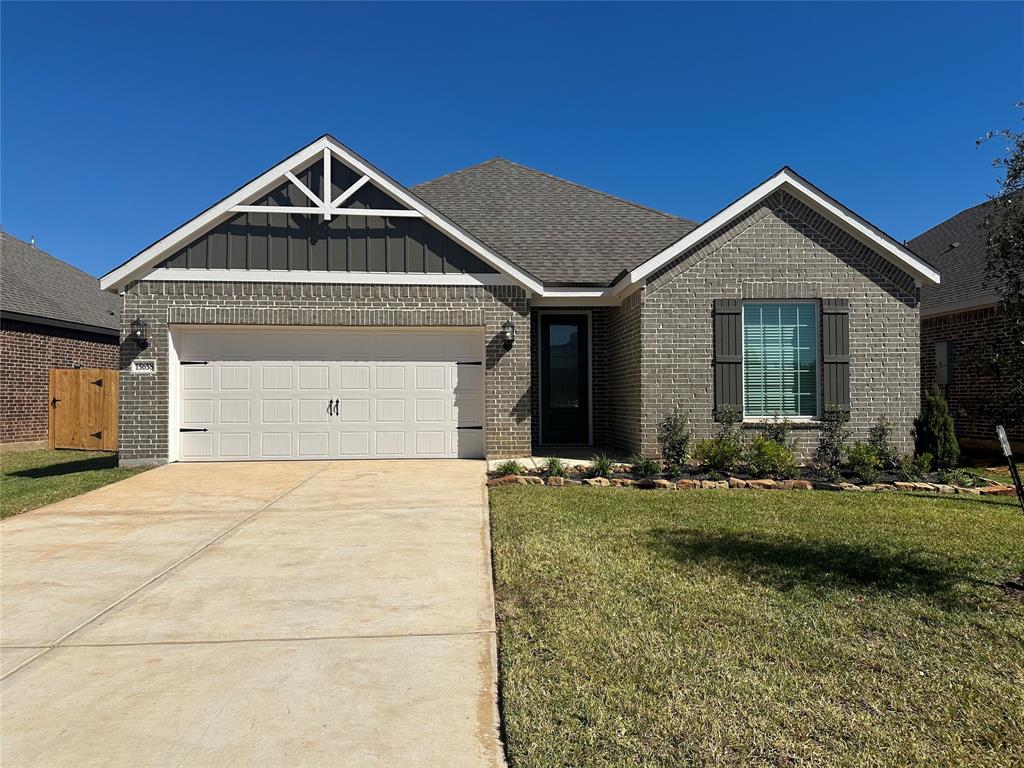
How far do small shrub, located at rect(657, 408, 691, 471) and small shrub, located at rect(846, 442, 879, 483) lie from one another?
95.8 inches

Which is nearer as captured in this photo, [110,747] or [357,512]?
[110,747]

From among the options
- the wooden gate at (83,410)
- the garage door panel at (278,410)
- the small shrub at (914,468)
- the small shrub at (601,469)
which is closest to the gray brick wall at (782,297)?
the small shrub at (914,468)

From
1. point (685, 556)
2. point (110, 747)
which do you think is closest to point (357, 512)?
point (685, 556)

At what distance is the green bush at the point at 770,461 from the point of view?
30.7 ft

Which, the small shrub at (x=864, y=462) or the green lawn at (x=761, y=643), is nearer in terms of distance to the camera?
the green lawn at (x=761, y=643)

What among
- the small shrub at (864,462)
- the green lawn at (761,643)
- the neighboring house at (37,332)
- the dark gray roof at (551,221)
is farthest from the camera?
the neighboring house at (37,332)

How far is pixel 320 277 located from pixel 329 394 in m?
2.07

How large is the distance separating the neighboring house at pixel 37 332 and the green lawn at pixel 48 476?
3.85ft

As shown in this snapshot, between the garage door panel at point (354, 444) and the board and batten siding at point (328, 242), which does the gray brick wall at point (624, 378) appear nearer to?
the board and batten siding at point (328, 242)

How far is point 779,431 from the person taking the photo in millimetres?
10422

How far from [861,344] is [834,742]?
9.69 m

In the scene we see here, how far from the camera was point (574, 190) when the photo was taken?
52.9 ft

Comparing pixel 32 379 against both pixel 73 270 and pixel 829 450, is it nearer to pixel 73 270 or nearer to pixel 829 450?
pixel 73 270

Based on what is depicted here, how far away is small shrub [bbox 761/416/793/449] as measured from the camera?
10391 millimetres
